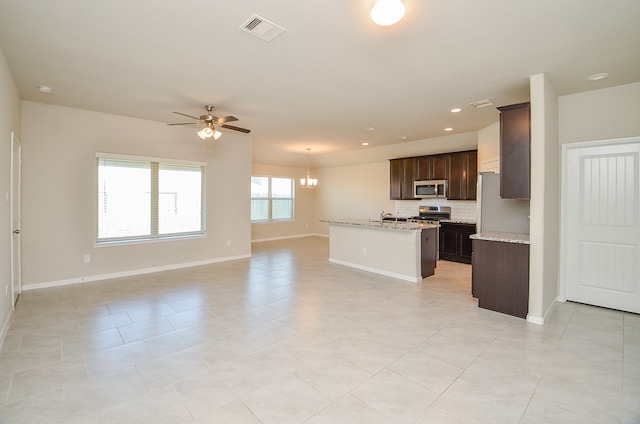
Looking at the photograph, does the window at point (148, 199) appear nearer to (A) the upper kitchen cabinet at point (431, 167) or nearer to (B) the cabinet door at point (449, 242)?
(A) the upper kitchen cabinet at point (431, 167)

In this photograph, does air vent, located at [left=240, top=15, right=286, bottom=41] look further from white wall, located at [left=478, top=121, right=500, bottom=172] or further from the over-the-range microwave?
the over-the-range microwave

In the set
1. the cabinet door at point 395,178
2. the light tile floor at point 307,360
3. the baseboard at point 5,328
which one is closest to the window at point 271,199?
the cabinet door at point 395,178

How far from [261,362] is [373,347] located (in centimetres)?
101

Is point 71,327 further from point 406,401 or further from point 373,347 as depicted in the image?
point 406,401

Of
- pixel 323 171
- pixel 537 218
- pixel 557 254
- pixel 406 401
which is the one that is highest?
pixel 323 171

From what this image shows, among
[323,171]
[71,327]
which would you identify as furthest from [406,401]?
[323,171]

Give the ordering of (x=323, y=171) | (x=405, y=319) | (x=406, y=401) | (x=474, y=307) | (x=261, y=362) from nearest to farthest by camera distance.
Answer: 1. (x=406, y=401)
2. (x=261, y=362)
3. (x=405, y=319)
4. (x=474, y=307)
5. (x=323, y=171)

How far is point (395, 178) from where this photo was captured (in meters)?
8.23

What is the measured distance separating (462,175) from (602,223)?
3190 mm

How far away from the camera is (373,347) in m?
2.81

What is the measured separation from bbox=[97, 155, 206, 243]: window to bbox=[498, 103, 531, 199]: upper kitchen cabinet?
5.26m

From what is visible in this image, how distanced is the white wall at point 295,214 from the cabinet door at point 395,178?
339 centimetres

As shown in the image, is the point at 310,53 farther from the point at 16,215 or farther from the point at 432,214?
the point at 432,214

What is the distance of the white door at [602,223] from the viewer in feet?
11.9
